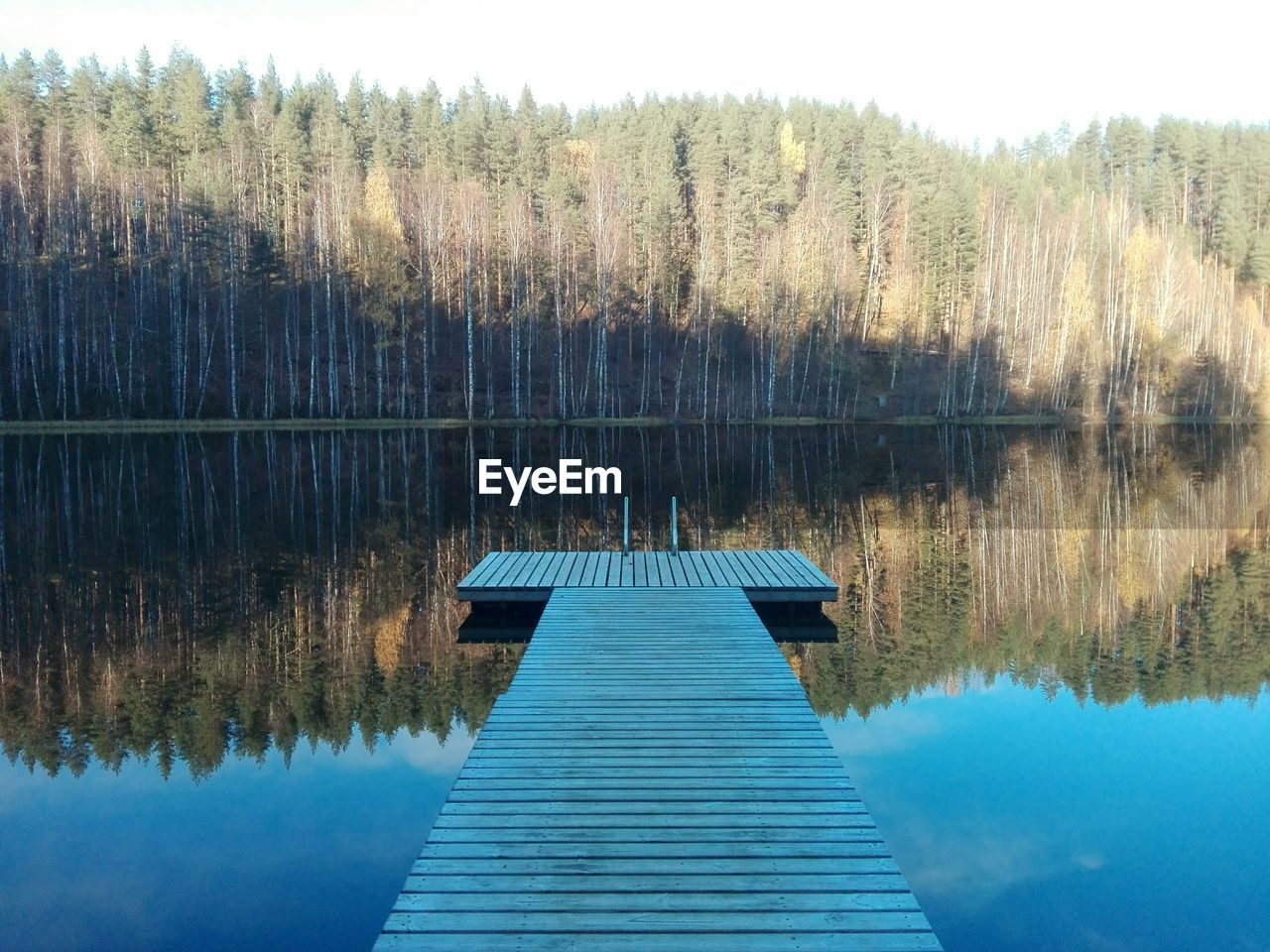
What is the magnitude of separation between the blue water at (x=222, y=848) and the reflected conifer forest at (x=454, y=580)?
1.28ft

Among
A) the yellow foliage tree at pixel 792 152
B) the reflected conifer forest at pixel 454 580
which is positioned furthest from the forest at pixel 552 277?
the reflected conifer forest at pixel 454 580

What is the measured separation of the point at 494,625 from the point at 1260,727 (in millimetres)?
7671

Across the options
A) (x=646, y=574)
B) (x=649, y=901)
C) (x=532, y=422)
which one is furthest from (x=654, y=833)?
(x=532, y=422)

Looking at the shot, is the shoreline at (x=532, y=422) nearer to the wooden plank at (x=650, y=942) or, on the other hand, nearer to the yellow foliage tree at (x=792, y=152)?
the yellow foliage tree at (x=792, y=152)

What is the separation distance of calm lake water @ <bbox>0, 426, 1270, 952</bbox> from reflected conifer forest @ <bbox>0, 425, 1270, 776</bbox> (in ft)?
0.20

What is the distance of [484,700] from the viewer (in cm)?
909

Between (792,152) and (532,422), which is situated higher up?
(792,152)

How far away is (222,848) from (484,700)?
113 inches

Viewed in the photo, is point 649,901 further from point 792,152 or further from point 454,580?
→ point 792,152

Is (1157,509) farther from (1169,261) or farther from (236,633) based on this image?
(1169,261)

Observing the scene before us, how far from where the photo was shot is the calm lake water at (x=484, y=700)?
238 inches

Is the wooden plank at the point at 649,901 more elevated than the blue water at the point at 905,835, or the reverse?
the wooden plank at the point at 649,901

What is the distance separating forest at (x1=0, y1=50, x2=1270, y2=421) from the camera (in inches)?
1702

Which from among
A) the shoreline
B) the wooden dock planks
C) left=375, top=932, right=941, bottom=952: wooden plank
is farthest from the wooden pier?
the shoreline
